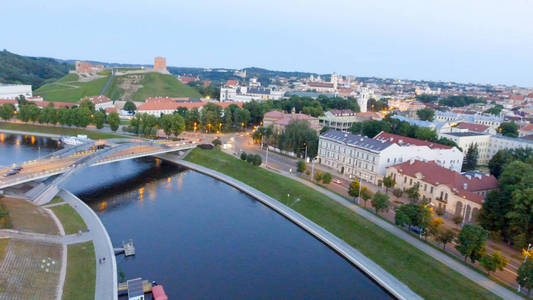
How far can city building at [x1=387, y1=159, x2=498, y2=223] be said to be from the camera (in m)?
43.0

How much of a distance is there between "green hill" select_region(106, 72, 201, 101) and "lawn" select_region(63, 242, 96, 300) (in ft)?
349

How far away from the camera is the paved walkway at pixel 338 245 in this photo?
29406 millimetres

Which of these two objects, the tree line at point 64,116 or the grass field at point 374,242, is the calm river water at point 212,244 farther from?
the tree line at point 64,116

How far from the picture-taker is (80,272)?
2795 centimetres

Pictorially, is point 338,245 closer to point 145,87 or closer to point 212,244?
point 212,244

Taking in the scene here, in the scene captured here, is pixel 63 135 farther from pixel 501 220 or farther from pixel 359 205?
pixel 501 220

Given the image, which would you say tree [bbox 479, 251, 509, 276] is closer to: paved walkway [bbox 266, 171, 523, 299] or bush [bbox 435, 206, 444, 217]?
paved walkway [bbox 266, 171, 523, 299]

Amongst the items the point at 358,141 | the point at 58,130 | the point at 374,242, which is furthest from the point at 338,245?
the point at 58,130

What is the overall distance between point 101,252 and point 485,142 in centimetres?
8199

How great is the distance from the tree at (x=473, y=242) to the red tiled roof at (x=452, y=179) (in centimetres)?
1311

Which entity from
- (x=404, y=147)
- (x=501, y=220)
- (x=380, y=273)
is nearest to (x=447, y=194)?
(x=501, y=220)

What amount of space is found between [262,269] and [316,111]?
258ft

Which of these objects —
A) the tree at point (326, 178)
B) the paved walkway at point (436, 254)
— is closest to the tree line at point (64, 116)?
the tree at point (326, 178)

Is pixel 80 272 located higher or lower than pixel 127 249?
higher
